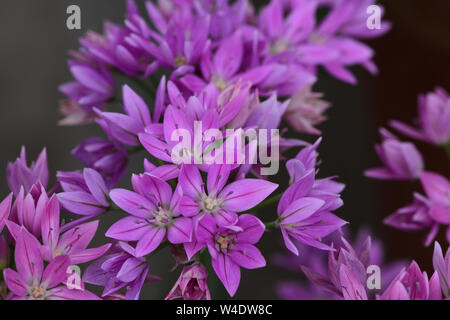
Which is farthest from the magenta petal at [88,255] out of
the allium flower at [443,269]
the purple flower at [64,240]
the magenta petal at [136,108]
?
the allium flower at [443,269]

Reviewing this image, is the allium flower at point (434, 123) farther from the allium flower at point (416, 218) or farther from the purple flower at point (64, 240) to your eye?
the purple flower at point (64, 240)

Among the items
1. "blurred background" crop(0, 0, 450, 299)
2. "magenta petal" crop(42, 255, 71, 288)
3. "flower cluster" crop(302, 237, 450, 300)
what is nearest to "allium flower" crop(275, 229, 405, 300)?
"blurred background" crop(0, 0, 450, 299)

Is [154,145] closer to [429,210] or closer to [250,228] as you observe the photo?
[250,228]

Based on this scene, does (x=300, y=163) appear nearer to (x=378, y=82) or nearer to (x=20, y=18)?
(x=20, y=18)

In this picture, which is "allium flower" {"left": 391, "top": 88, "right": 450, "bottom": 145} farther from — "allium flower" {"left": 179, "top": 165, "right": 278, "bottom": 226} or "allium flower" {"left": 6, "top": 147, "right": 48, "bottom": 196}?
"allium flower" {"left": 6, "top": 147, "right": 48, "bottom": 196}

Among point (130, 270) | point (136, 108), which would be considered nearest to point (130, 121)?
point (136, 108)
